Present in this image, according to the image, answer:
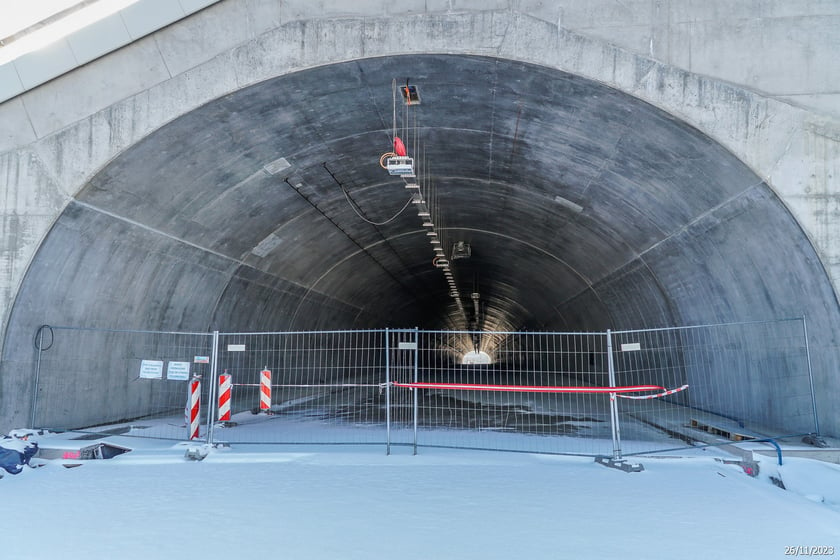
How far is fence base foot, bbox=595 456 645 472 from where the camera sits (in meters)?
8.18

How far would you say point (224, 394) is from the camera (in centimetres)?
1148

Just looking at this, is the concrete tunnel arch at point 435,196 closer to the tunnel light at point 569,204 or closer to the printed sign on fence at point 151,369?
the tunnel light at point 569,204

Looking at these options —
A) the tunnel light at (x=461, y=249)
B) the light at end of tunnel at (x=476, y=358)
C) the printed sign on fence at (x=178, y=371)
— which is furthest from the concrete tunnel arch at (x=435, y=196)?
the light at end of tunnel at (x=476, y=358)

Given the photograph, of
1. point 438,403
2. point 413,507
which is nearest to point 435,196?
point 438,403

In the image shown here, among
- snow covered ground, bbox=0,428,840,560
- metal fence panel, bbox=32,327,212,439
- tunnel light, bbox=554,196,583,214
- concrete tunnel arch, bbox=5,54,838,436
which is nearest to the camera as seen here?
Result: snow covered ground, bbox=0,428,840,560

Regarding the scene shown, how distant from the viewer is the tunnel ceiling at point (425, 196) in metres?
10.0

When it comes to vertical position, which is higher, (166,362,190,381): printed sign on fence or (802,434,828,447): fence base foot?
(166,362,190,381): printed sign on fence

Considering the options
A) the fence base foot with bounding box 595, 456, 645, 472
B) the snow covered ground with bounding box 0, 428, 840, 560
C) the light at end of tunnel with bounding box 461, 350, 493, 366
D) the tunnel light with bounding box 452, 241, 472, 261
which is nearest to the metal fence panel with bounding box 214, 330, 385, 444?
the snow covered ground with bounding box 0, 428, 840, 560

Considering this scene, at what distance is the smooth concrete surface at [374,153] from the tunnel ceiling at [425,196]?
0.05 meters

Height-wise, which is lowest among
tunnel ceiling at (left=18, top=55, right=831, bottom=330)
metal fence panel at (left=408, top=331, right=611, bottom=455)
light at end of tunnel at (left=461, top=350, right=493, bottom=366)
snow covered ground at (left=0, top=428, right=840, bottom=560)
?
snow covered ground at (left=0, top=428, right=840, bottom=560)

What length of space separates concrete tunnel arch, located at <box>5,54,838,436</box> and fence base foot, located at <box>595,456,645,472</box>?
353 centimetres

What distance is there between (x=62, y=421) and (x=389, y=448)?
225 inches

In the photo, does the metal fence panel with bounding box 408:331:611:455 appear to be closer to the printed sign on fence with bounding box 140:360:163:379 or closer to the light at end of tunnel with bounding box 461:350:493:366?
the printed sign on fence with bounding box 140:360:163:379

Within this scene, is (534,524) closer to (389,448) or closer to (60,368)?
(389,448)
